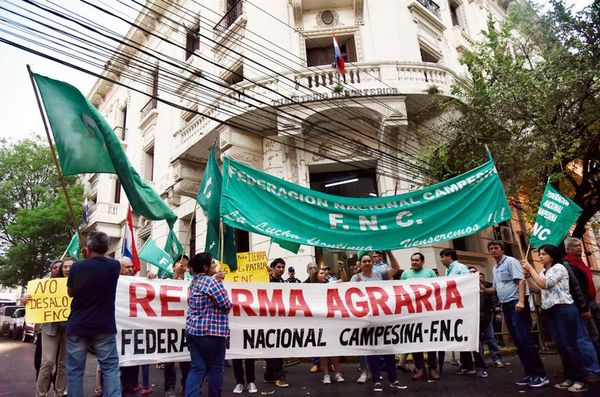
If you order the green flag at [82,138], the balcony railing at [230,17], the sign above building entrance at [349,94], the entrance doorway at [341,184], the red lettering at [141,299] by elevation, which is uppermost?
the balcony railing at [230,17]

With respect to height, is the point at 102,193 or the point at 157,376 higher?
the point at 102,193

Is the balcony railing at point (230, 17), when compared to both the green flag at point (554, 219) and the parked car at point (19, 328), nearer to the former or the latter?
the green flag at point (554, 219)

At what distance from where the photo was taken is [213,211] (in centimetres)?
542

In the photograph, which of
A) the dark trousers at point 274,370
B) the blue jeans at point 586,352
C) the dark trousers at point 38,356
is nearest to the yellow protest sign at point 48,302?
the dark trousers at point 38,356

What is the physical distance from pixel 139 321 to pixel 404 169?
7815 mm

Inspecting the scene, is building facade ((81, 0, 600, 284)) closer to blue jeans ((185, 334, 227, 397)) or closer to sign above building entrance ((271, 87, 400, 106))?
sign above building entrance ((271, 87, 400, 106))

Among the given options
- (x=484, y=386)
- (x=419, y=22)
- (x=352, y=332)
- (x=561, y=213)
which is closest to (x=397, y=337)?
(x=352, y=332)

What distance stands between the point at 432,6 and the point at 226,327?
1432cm

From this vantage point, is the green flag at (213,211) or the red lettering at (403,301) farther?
the green flag at (213,211)

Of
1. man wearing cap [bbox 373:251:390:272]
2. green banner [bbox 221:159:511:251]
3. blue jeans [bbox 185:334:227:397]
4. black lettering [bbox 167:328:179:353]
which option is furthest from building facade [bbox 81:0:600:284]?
blue jeans [bbox 185:334:227:397]

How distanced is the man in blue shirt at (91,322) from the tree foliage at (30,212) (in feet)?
62.7

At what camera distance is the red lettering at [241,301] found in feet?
15.8

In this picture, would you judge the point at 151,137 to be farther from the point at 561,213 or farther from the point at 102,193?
the point at 561,213

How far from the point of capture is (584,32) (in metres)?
9.18
